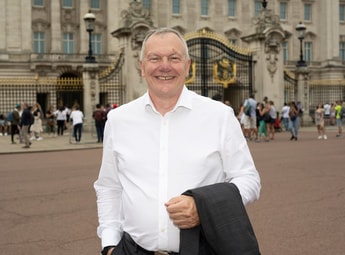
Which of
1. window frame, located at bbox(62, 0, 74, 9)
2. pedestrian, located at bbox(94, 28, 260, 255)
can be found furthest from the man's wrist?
window frame, located at bbox(62, 0, 74, 9)

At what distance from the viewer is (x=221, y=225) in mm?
2238

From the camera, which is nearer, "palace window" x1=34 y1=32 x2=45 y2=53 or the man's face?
the man's face

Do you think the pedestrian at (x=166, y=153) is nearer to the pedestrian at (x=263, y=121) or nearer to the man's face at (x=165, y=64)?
the man's face at (x=165, y=64)

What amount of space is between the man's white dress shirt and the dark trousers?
0.05 metres

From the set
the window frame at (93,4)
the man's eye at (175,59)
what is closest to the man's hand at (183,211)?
the man's eye at (175,59)

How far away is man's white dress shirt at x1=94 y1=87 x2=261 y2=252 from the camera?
247 cm

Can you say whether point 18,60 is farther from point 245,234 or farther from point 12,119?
point 245,234

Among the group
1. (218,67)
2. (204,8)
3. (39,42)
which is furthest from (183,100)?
(204,8)

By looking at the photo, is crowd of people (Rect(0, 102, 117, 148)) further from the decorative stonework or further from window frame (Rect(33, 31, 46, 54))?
window frame (Rect(33, 31, 46, 54))

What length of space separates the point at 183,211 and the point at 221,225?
0.60ft

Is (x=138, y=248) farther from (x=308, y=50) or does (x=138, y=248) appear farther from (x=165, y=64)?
(x=308, y=50)

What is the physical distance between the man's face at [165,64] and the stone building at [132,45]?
1954 cm

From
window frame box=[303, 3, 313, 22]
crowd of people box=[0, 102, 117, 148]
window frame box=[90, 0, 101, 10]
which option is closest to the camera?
crowd of people box=[0, 102, 117, 148]

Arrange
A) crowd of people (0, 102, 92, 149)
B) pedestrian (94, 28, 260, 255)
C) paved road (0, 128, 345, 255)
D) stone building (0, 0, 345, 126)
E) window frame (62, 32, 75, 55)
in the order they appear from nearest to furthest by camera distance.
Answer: pedestrian (94, 28, 260, 255) → paved road (0, 128, 345, 255) → crowd of people (0, 102, 92, 149) → stone building (0, 0, 345, 126) → window frame (62, 32, 75, 55)
